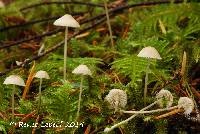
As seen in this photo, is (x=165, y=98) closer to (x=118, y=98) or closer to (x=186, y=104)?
(x=186, y=104)

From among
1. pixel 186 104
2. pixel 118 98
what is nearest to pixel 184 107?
pixel 186 104

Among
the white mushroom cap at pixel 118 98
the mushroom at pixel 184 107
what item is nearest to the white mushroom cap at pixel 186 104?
the mushroom at pixel 184 107

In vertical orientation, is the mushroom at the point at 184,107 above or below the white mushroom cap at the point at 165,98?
below

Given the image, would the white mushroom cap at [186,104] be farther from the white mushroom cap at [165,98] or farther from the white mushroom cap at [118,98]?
the white mushroom cap at [118,98]

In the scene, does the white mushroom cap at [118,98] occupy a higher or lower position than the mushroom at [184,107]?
higher

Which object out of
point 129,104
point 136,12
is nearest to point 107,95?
point 129,104

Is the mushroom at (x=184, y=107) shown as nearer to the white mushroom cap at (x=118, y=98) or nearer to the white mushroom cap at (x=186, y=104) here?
the white mushroom cap at (x=186, y=104)

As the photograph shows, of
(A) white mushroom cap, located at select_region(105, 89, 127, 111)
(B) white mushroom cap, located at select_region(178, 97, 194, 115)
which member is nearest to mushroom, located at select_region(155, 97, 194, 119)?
(B) white mushroom cap, located at select_region(178, 97, 194, 115)

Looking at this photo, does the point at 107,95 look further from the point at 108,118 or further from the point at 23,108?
the point at 23,108
